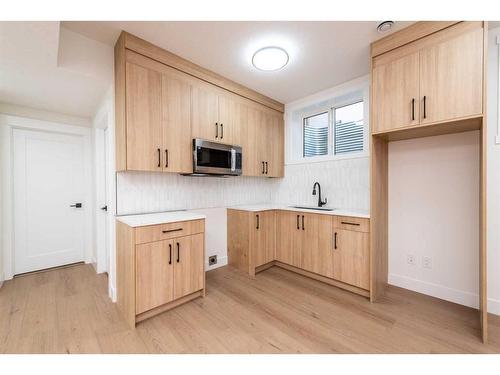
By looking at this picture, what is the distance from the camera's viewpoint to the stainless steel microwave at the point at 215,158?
7.81 ft

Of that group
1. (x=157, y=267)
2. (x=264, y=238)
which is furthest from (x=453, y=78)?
(x=157, y=267)

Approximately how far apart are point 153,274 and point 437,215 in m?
2.83

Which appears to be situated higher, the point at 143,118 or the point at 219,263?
the point at 143,118

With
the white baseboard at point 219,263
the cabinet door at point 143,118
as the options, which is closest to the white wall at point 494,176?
the white baseboard at point 219,263

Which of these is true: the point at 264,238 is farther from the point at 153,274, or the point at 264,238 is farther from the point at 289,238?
the point at 153,274

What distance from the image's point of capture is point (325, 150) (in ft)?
10.6

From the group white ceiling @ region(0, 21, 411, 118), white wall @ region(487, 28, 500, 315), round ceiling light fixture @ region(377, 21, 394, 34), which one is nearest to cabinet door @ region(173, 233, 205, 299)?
white ceiling @ region(0, 21, 411, 118)

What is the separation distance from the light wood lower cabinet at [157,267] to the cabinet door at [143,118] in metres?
0.62

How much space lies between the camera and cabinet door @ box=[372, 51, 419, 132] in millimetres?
1889

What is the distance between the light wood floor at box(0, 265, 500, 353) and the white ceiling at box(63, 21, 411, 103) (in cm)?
249

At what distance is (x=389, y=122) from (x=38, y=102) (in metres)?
3.96

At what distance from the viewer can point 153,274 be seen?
1.90 m
